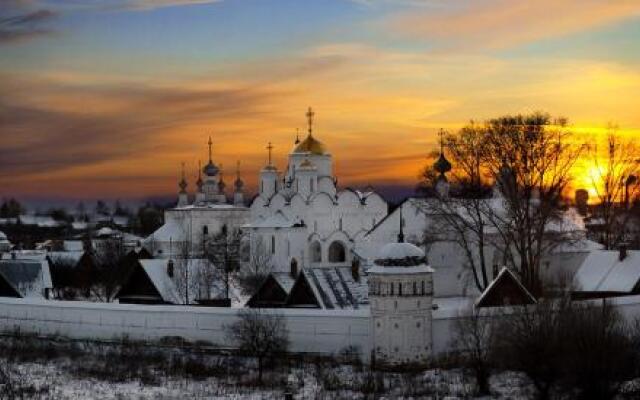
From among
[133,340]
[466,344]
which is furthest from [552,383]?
[133,340]

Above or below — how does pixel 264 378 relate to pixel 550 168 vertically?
below

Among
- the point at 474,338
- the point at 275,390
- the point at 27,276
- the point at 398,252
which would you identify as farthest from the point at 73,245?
the point at 275,390

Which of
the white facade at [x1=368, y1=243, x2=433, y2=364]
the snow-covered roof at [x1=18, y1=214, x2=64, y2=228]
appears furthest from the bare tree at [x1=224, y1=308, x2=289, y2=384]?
the snow-covered roof at [x1=18, y1=214, x2=64, y2=228]

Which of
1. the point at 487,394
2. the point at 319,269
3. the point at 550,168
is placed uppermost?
the point at 550,168

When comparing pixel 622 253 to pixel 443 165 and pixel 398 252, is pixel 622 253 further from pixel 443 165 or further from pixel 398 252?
pixel 443 165

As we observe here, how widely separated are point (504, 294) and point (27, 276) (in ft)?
54.5

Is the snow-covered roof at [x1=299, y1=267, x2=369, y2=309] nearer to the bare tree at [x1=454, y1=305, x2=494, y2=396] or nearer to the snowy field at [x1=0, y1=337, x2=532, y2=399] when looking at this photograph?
the snowy field at [x1=0, y1=337, x2=532, y2=399]

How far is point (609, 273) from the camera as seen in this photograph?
30.9m

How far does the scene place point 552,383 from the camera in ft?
68.1

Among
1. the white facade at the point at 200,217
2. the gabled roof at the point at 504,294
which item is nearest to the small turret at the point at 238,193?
the white facade at the point at 200,217

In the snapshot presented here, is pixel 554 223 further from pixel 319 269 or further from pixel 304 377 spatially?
pixel 304 377

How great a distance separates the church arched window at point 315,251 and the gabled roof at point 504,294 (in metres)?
19.8

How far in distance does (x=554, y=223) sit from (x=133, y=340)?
18184 mm

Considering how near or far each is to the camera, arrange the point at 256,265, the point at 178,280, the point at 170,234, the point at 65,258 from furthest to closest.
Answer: the point at 170,234 → the point at 65,258 → the point at 256,265 → the point at 178,280
